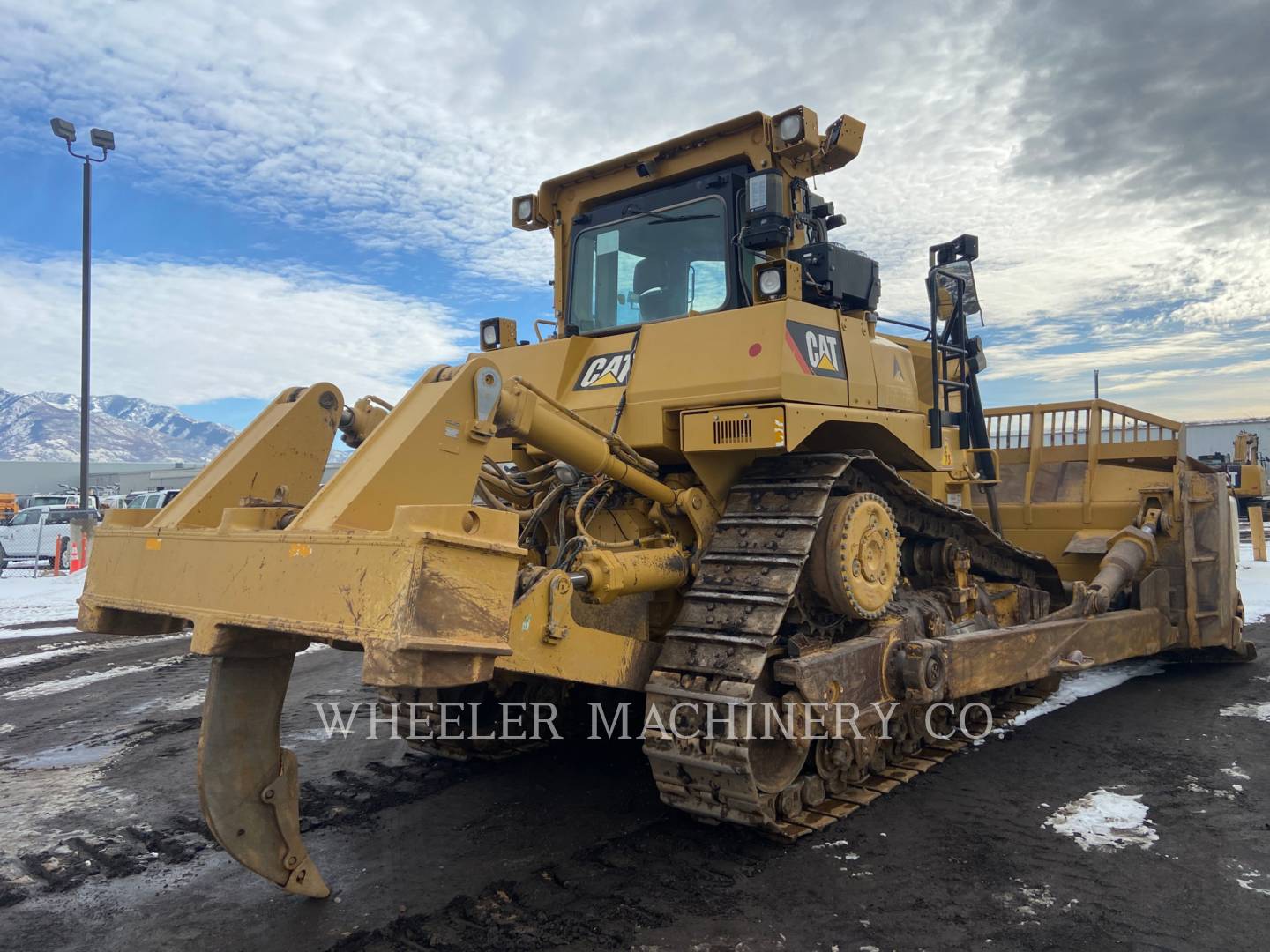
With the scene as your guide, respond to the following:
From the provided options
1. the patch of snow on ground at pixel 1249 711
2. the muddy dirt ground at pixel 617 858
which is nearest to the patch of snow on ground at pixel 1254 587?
the patch of snow on ground at pixel 1249 711

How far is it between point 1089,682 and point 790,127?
547 centimetres

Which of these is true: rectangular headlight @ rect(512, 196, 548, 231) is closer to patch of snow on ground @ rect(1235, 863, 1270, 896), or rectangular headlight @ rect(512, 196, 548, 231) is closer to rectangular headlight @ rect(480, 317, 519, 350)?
rectangular headlight @ rect(480, 317, 519, 350)

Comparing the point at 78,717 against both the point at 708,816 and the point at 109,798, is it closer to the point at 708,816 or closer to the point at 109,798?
the point at 109,798

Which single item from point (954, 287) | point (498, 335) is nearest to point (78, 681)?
point (498, 335)

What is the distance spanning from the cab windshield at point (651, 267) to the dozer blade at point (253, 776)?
117 inches

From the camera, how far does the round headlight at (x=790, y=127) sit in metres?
5.16

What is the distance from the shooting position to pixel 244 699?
376cm

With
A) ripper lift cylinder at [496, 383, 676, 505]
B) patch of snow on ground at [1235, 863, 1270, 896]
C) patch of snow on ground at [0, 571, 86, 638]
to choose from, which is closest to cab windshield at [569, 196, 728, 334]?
ripper lift cylinder at [496, 383, 676, 505]

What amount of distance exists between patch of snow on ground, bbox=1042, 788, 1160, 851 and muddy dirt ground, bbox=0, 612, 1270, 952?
0.06 m

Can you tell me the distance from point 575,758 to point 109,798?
2.57 meters

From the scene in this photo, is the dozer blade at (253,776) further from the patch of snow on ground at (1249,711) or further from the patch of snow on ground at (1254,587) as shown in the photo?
the patch of snow on ground at (1254,587)

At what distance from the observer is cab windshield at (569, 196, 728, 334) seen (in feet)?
17.7

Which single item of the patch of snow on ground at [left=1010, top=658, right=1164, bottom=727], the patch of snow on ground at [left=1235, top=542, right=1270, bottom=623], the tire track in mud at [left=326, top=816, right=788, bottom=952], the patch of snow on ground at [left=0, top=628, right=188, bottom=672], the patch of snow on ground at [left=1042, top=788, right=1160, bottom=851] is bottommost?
the tire track in mud at [left=326, top=816, right=788, bottom=952]

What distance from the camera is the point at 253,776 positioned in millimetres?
3740
